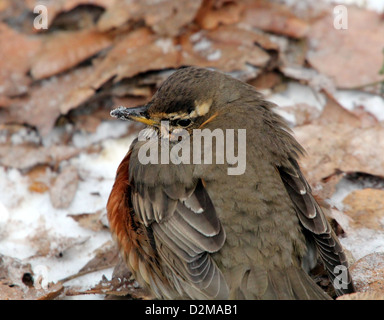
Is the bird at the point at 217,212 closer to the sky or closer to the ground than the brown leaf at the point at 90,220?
closer to the sky

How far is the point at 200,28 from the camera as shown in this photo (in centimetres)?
757

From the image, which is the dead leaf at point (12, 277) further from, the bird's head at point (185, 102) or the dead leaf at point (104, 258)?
the bird's head at point (185, 102)

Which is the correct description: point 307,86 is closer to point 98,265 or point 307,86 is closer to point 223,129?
point 223,129

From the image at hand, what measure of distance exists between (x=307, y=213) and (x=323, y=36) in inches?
140

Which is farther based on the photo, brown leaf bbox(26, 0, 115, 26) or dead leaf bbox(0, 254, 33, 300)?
brown leaf bbox(26, 0, 115, 26)

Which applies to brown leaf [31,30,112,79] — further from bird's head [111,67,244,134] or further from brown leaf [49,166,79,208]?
bird's head [111,67,244,134]

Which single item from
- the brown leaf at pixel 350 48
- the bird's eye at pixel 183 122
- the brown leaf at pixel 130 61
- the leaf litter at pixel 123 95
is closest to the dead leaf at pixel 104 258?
the leaf litter at pixel 123 95

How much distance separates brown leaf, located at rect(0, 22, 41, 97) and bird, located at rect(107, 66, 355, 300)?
2524 mm

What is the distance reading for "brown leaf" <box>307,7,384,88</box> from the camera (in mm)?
7012

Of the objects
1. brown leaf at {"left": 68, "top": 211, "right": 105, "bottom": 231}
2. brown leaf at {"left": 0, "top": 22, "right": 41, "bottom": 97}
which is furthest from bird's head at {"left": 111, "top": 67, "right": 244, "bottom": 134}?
brown leaf at {"left": 0, "top": 22, "right": 41, "bottom": 97}

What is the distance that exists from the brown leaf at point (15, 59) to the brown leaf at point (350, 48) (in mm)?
3508

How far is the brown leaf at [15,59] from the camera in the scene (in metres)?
7.14

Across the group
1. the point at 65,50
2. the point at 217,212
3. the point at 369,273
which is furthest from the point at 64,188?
the point at 369,273
